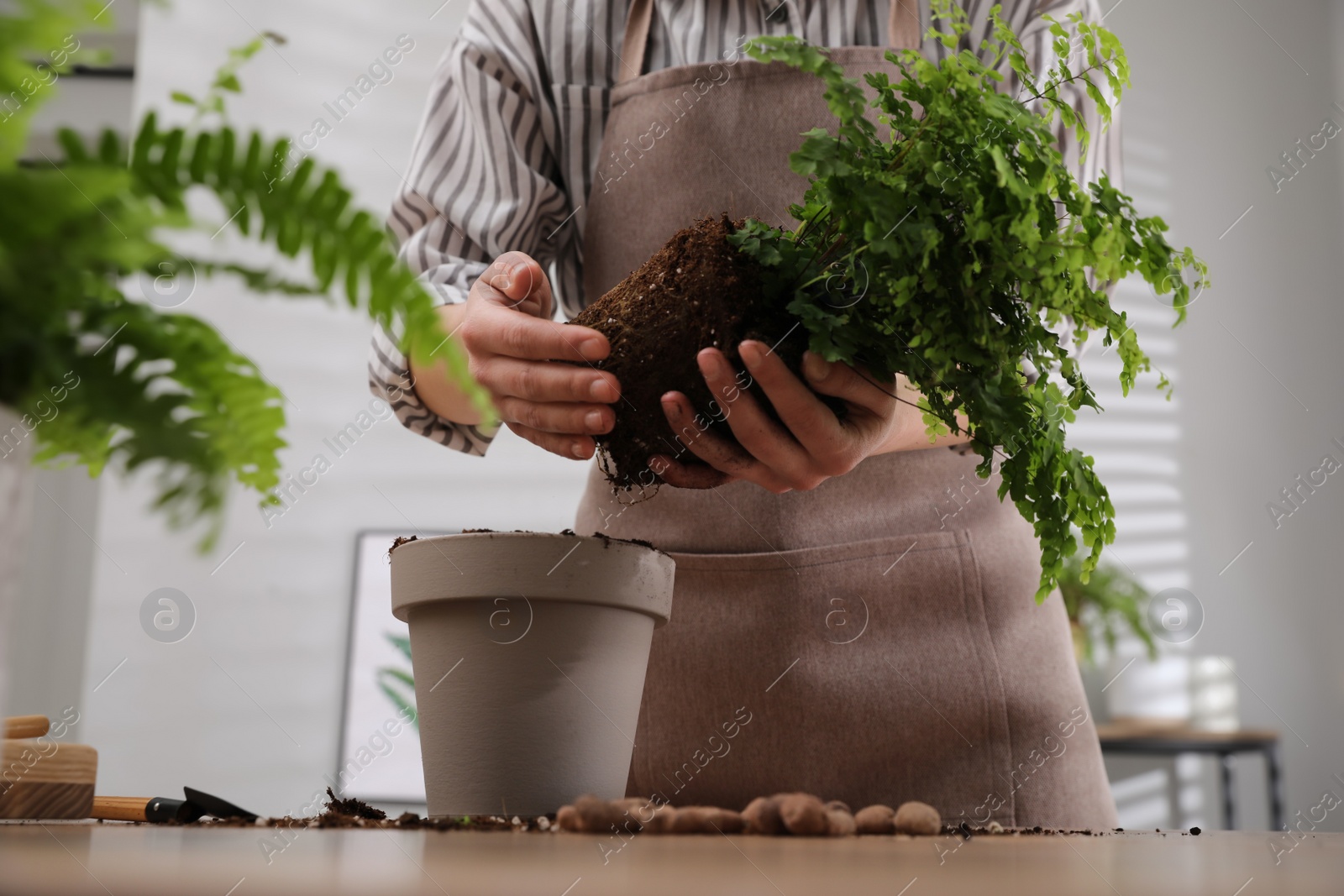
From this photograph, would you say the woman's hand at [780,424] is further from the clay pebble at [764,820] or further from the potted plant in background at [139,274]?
the potted plant in background at [139,274]

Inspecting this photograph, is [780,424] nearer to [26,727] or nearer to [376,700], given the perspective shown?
[26,727]

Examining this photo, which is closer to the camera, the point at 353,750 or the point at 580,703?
the point at 580,703

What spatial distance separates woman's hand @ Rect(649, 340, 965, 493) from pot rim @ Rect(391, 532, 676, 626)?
0.11m

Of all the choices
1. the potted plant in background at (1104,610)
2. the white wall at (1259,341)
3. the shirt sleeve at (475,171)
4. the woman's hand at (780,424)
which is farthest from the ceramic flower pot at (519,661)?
the white wall at (1259,341)

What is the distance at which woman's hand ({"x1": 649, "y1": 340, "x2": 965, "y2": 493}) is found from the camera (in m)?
0.72

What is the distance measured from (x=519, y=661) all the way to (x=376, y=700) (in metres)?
2.12

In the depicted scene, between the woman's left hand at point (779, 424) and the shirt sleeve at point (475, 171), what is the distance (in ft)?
1.03

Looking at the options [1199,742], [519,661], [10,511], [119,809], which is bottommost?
[1199,742]

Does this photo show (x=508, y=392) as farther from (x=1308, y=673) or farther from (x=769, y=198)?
(x=1308, y=673)

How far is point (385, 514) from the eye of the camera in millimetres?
2736

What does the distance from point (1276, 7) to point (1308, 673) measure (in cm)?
209

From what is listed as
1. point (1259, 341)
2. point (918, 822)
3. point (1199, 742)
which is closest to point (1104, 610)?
point (1199, 742)

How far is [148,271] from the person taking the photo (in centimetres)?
33

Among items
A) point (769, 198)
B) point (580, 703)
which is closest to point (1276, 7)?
point (769, 198)
